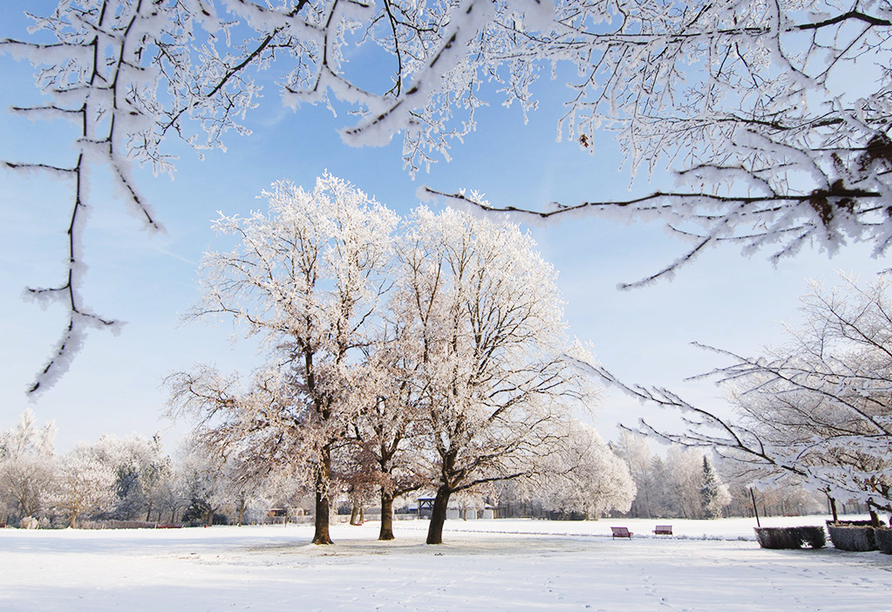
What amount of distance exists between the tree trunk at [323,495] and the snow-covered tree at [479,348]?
3.19 m

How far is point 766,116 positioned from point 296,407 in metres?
13.9

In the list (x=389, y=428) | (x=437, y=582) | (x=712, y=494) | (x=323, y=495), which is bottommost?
(x=712, y=494)

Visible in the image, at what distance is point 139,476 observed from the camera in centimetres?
5753

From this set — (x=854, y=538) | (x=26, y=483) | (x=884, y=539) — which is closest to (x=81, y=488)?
(x=26, y=483)

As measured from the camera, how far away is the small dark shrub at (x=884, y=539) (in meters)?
13.1

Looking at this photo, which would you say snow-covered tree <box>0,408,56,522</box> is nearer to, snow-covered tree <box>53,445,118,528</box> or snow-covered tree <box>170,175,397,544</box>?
snow-covered tree <box>53,445,118,528</box>

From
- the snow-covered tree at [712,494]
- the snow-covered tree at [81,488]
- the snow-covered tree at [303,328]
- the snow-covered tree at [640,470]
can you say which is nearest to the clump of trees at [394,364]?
the snow-covered tree at [303,328]

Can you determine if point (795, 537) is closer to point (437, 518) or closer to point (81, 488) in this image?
point (437, 518)

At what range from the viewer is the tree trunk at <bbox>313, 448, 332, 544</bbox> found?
14.1 meters

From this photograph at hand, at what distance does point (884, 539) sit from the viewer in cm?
1334

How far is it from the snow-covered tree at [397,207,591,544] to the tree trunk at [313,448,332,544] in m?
3.19

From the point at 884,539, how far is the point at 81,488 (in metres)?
56.5

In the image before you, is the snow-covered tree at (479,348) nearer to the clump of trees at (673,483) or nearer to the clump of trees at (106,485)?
the clump of trees at (106,485)

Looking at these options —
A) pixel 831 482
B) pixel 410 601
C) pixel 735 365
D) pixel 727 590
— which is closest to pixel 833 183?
pixel 735 365
